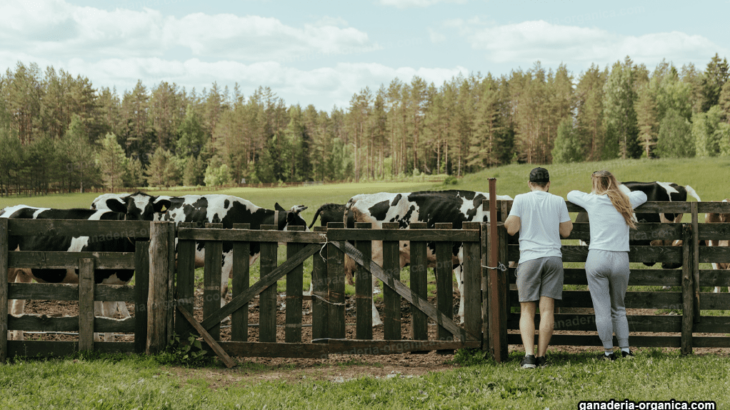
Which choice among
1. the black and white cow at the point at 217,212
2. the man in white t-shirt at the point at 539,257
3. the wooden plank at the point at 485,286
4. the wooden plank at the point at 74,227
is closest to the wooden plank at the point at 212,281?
the wooden plank at the point at 74,227

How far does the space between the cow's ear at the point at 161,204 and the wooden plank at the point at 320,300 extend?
489 centimetres

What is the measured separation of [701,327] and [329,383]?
4.52m

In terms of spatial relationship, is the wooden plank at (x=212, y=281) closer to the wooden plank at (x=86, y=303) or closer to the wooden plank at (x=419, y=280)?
the wooden plank at (x=86, y=303)

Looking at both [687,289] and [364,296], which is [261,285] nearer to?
[364,296]

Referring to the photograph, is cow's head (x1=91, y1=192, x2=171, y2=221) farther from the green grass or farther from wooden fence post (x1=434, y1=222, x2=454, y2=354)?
wooden fence post (x1=434, y1=222, x2=454, y2=354)

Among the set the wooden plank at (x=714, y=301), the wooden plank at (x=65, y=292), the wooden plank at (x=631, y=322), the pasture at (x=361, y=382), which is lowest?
the pasture at (x=361, y=382)

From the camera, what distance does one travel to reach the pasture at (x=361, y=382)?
4547 mm

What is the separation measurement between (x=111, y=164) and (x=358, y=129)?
47.3 meters

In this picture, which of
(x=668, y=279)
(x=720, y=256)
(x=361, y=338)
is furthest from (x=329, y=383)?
(x=720, y=256)

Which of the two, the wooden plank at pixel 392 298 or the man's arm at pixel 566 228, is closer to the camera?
the man's arm at pixel 566 228

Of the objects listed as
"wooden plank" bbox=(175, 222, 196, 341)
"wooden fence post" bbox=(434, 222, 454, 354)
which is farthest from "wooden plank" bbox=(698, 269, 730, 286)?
"wooden plank" bbox=(175, 222, 196, 341)

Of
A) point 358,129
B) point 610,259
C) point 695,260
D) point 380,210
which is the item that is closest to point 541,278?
point 610,259

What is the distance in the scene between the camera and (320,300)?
595 cm

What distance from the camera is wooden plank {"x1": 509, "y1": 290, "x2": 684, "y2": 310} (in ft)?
19.4
